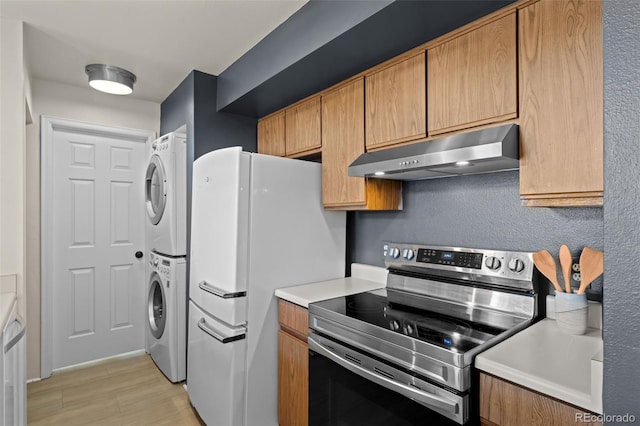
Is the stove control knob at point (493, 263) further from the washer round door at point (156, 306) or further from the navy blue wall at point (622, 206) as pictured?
the washer round door at point (156, 306)

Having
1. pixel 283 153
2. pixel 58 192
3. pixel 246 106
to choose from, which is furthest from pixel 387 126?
pixel 58 192

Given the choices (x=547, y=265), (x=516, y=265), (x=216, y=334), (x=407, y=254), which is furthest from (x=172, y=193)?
(x=547, y=265)

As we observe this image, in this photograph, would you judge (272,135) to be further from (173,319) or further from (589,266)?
(589,266)

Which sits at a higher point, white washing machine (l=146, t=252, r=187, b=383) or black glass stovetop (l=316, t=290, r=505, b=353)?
black glass stovetop (l=316, t=290, r=505, b=353)

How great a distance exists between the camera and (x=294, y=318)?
1875 mm

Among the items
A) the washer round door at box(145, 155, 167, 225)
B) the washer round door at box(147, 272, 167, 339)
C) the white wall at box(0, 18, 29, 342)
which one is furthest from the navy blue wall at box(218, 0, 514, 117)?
the washer round door at box(147, 272, 167, 339)

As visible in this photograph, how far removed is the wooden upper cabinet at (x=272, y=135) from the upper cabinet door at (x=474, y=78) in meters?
1.32

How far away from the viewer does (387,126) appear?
69.8 inches

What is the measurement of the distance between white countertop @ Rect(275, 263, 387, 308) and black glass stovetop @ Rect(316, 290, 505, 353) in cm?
11

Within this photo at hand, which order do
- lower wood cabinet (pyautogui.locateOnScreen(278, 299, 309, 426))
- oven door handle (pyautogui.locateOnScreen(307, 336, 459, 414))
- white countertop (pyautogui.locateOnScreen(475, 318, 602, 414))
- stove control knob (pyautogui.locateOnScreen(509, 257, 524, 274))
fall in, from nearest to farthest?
white countertop (pyautogui.locateOnScreen(475, 318, 602, 414)) < oven door handle (pyautogui.locateOnScreen(307, 336, 459, 414)) < stove control knob (pyautogui.locateOnScreen(509, 257, 524, 274)) < lower wood cabinet (pyautogui.locateOnScreen(278, 299, 309, 426))

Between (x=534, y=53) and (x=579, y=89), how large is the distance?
0.71 feet

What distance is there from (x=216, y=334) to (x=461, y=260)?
1.37 meters

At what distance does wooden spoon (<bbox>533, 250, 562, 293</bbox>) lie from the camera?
137 cm

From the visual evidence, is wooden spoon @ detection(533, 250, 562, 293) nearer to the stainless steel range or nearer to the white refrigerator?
the stainless steel range
